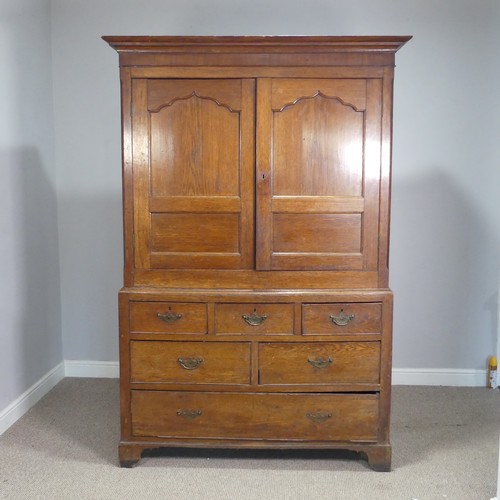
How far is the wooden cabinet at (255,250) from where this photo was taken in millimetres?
2525

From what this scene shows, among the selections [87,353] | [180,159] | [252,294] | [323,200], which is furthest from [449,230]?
[87,353]

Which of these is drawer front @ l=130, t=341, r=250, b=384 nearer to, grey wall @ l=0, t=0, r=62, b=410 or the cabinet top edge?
grey wall @ l=0, t=0, r=62, b=410

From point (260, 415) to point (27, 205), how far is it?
5.30 ft

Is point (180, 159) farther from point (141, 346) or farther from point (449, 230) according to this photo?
point (449, 230)

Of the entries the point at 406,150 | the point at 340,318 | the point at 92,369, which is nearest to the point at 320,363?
the point at 340,318

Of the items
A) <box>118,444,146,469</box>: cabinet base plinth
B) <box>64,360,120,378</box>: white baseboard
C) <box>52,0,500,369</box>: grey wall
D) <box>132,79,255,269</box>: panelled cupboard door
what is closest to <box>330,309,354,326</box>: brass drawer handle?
<box>132,79,255,269</box>: panelled cupboard door

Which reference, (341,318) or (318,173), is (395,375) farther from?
(318,173)

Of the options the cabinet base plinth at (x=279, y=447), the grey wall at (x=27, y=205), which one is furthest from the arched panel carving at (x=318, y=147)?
the grey wall at (x=27, y=205)

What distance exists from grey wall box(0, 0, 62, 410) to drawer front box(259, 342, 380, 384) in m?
1.30

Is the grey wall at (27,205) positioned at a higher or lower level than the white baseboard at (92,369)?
higher

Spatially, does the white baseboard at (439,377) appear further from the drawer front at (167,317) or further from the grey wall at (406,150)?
the drawer front at (167,317)

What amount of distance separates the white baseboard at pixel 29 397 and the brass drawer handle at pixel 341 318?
5.30ft

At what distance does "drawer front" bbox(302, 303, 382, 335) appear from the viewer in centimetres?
257

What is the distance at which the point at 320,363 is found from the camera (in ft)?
8.48
